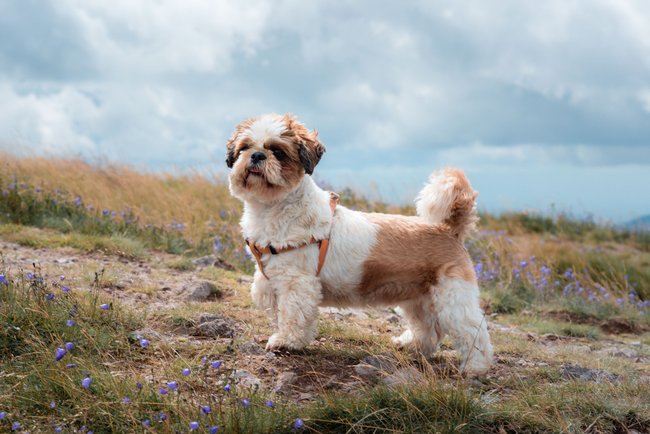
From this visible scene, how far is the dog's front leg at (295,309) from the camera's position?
5805mm

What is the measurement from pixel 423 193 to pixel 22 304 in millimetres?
3635

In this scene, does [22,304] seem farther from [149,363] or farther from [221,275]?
[221,275]

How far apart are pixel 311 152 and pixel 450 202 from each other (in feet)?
4.37

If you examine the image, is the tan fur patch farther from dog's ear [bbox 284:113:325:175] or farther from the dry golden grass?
the dry golden grass

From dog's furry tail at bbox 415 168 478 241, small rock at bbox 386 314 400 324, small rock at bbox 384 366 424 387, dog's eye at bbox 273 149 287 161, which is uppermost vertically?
dog's eye at bbox 273 149 287 161

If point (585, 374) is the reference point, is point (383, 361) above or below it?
above

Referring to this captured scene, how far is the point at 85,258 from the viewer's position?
966 cm

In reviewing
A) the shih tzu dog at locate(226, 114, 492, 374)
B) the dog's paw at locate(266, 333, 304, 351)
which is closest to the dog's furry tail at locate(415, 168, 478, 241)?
the shih tzu dog at locate(226, 114, 492, 374)

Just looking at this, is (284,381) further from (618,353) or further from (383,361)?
(618,353)

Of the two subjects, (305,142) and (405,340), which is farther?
(405,340)

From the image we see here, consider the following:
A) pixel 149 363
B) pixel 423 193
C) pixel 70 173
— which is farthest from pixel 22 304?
pixel 70 173

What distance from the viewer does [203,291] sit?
26.5 feet

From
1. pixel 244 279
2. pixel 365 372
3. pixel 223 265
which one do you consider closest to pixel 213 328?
pixel 365 372

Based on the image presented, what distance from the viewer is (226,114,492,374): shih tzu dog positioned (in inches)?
227
